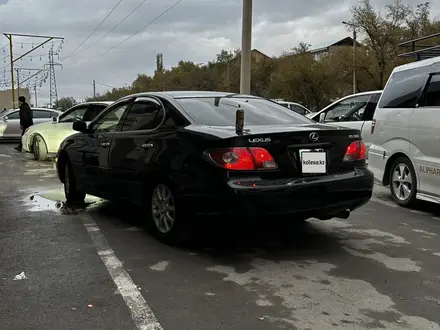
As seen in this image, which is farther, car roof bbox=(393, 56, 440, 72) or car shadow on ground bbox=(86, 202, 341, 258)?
car roof bbox=(393, 56, 440, 72)

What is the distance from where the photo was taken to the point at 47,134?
12430 millimetres

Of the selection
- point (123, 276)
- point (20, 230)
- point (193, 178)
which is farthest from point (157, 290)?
point (20, 230)

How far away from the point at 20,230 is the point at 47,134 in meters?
7.26

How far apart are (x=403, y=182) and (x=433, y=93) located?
1323 millimetres

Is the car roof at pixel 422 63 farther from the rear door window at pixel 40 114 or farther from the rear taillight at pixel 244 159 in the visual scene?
the rear door window at pixel 40 114

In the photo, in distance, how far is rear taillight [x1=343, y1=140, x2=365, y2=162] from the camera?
15.5ft

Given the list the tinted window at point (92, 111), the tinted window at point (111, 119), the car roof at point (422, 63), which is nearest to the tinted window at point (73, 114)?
the tinted window at point (92, 111)

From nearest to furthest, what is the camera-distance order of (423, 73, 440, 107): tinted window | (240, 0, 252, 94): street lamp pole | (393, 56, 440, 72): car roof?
(423, 73, 440, 107): tinted window
(393, 56, 440, 72): car roof
(240, 0, 252, 94): street lamp pole

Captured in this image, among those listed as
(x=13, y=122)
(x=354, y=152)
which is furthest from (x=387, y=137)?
(x=13, y=122)

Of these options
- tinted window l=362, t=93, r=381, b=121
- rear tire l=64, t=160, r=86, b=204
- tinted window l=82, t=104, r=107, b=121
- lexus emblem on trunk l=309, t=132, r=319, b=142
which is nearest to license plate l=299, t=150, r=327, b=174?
lexus emblem on trunk l=309, t=132, r=319, b=142

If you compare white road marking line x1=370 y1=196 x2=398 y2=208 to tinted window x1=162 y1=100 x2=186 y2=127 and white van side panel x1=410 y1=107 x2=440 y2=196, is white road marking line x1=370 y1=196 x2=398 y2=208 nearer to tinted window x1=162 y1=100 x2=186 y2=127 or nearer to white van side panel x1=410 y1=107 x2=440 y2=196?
white van side panel x1=410 y1=107 x2=440 y2=196

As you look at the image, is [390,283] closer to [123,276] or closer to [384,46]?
[123,276]

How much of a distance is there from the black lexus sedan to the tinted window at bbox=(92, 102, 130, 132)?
0.09m

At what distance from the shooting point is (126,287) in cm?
383
